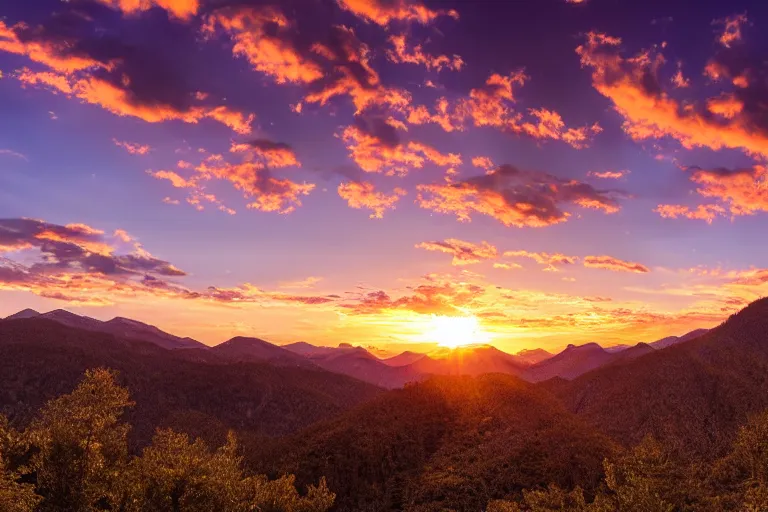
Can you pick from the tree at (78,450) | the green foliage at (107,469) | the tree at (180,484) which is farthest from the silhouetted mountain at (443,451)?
the tree at (78,450)

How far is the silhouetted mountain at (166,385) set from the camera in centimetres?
11638

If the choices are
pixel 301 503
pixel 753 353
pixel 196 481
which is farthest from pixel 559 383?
pixel 196 481

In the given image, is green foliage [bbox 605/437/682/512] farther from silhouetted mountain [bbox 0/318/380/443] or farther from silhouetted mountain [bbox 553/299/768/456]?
silhouetted mountain [bbox 0/318/380/443]

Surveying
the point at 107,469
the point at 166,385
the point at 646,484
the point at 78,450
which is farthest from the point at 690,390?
the point at 166,385

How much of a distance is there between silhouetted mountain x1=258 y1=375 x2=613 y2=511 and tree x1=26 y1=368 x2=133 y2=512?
4053 cm

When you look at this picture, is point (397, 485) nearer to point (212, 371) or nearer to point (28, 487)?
point (28, 487)

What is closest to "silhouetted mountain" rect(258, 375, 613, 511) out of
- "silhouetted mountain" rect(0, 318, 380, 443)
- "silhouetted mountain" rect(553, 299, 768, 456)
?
"silhouetted mountain" rect(553, 299, 768, 456)

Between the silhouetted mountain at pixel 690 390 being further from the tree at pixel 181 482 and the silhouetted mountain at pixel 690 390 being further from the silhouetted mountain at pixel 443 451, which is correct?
the tree at pixel 181 482

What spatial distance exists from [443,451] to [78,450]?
59833mm

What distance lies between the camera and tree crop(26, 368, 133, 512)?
25.7 meters

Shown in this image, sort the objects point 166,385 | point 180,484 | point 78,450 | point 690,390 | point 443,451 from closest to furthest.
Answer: point 180,484 → point 78,450 → point 443,451 → point 690,390 → point 166,385

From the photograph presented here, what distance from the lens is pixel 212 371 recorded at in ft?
522

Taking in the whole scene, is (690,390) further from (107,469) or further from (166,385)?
(166,385)

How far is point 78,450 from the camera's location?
1038 inches
